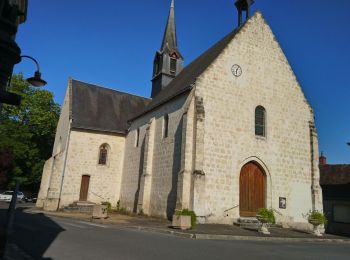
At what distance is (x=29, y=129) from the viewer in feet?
116

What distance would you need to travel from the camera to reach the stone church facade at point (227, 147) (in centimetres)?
1655

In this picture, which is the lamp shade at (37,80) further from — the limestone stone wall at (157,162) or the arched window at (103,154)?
the arched window at (103,154)

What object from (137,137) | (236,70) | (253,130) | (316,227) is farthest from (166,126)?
(316,227)

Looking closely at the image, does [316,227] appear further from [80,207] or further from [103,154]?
[103,154]

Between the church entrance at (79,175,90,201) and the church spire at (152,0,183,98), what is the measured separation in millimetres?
9643

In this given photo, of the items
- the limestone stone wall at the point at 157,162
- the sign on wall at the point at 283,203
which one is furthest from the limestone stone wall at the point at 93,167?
the sign on wall at the point at 283,203

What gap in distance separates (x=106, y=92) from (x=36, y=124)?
11648mm

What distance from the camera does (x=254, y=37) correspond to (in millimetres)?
19547

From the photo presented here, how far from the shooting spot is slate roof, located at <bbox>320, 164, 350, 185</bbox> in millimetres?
24828

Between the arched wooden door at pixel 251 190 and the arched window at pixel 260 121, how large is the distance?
1.90m

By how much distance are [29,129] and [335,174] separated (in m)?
29.6

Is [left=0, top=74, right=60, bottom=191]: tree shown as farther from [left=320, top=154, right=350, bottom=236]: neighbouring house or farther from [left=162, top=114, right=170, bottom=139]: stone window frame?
[left=320, top=154, right=350, bottom=236]: neighbouring house

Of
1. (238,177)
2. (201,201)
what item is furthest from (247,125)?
(201,201)

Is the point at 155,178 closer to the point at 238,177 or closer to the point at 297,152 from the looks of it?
the point at 238,177
